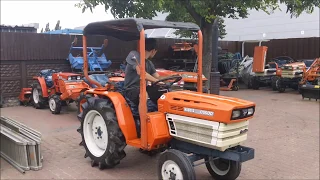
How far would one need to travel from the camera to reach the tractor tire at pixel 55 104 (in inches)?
354

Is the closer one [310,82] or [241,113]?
[241,113]

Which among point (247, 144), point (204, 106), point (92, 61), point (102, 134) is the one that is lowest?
point (247, 144)

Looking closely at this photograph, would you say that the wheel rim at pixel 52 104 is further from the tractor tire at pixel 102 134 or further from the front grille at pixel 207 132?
the front grille at pixel 207 132

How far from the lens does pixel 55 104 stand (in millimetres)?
9000

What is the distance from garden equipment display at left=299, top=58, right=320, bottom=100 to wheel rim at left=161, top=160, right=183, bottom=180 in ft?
30.1

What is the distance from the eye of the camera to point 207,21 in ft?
35.5

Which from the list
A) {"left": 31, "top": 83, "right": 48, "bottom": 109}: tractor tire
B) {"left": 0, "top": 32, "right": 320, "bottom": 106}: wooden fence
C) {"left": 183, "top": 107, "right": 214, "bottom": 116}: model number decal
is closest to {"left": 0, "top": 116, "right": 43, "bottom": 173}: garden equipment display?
{"left": 183, "top": 107, "right": 214, "bottom": 116}: model number decal

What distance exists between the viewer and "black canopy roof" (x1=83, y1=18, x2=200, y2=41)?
425 centimetres

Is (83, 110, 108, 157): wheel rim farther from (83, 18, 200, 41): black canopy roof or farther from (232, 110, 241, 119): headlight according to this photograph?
(232, 110, 241, 119): headlight

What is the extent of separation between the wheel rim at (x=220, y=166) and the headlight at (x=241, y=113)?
862mm

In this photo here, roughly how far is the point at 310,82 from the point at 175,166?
1050 cm

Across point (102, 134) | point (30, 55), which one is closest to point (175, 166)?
point (102, 134)

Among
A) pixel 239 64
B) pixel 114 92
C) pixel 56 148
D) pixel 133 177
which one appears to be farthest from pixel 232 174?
pixel 239 64

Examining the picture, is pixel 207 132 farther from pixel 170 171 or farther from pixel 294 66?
pixel 294 66
